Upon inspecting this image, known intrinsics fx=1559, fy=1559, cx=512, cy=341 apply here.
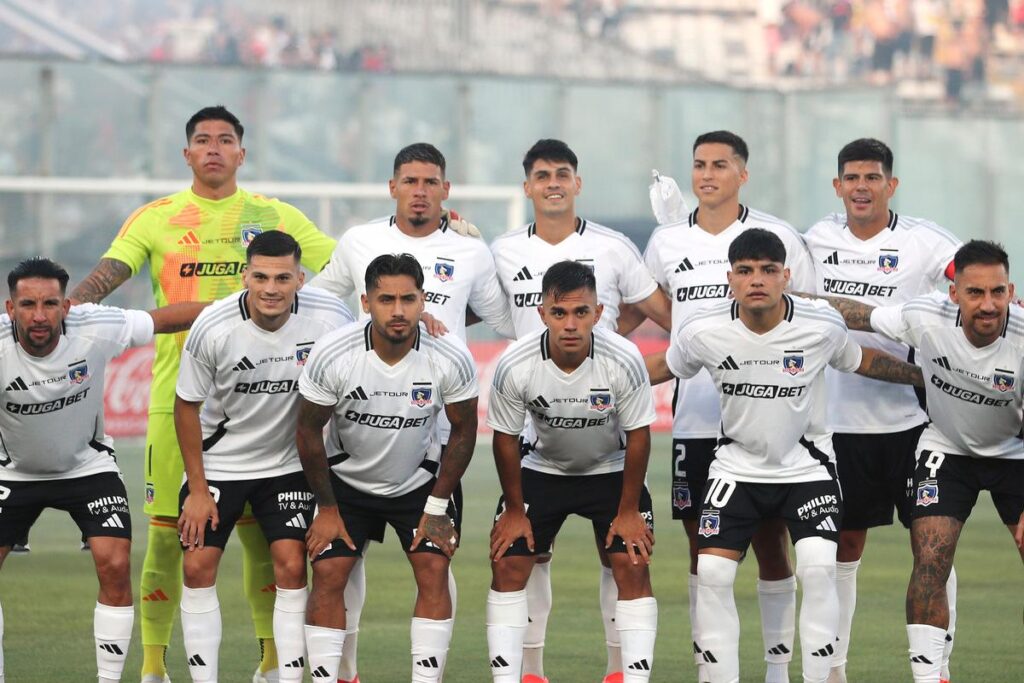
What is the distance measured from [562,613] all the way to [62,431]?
3.94 meters

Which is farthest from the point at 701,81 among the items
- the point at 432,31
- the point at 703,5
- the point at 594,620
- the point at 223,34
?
the point at 594,620

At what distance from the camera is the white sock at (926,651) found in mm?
6672

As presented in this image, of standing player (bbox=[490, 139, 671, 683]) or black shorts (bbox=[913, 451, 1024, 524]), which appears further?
Answer: standing player (bbox=[490, 139, 671, 683])

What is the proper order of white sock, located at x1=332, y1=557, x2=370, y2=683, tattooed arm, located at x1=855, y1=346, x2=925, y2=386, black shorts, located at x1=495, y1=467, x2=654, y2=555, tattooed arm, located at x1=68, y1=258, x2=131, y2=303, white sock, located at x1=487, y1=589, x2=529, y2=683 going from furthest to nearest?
tattooed arm, located at x1=68, y1=258, x2=131, y2=303, white sock, located at x1=332, y1=557, x2=370, y2=683, tattooed arm, located at x1=855, y1=346, x2=925, y2=386, black shorts, located at x1=495, y1=467, x2=654, y2=555, white sock, located at x1=487, y1=589, x2=529, y2=683

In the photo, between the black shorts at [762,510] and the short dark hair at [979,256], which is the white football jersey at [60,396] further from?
the short dark hair at [979,256]

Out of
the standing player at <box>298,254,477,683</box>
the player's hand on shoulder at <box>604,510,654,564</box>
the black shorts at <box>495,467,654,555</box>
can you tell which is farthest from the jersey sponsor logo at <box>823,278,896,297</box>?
the standing player at <box>298,254,477,683</box>

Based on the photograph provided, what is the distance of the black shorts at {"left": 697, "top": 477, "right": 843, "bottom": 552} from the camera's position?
6.68 meters

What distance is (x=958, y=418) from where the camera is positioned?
6.89 meters

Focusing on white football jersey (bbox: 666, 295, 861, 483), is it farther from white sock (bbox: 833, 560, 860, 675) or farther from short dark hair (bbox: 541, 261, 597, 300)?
white sock (bbox: 833, 560, 860, 675)

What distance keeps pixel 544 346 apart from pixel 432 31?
762 inches

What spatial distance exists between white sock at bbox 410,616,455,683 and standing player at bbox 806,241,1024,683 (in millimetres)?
2033

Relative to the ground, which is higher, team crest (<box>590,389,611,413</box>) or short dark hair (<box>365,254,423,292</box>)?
short dark hair (<box>365,254,423,292</box>)

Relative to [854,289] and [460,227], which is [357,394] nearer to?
[460,227]

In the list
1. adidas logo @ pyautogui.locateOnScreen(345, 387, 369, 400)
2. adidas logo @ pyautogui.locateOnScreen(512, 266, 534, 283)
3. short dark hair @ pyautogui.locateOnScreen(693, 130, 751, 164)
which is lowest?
adidas logo @ pyautogui.locateOnScreen(345, 387, 369, 400)
